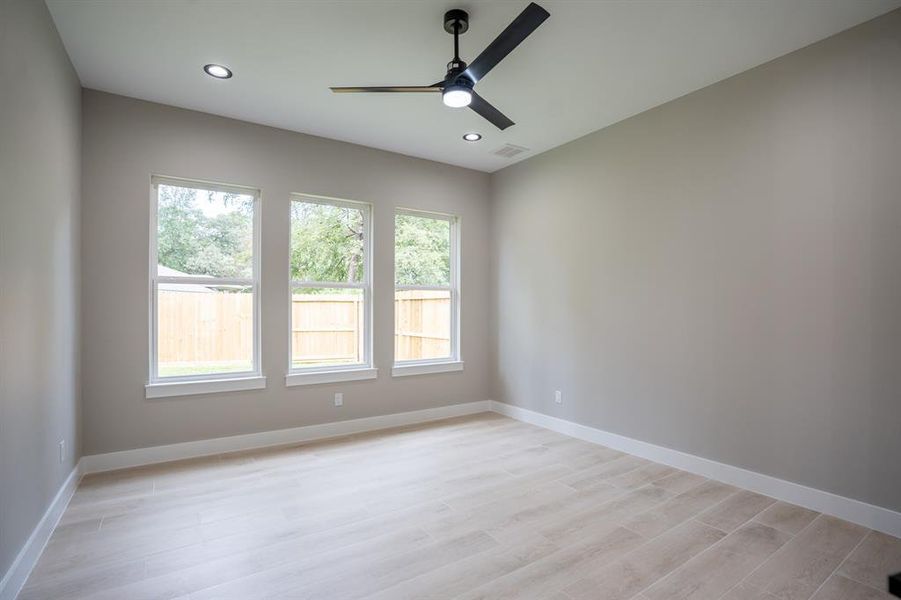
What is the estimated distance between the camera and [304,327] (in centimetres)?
441

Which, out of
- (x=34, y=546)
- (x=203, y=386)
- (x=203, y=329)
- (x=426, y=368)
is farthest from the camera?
(x=426, y=368)

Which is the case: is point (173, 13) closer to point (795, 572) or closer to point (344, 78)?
point (344, 78)

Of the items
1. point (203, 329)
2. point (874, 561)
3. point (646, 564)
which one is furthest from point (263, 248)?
point (874, 561)

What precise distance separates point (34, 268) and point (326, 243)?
246cm

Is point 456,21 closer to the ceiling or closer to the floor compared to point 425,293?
closer to the ceiling

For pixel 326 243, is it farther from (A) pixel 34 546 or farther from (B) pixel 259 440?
(A) pixel 34 546

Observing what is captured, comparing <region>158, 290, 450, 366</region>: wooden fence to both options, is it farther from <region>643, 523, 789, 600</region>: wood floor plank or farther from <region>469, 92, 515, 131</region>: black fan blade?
<region>643, 523, 789, 600</region>: wood floor plank

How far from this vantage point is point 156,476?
337cm

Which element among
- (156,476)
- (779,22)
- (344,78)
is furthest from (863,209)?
(156,476)

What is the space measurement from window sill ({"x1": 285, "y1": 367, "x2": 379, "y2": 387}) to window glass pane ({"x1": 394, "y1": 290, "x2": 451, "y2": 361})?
400 millimetres

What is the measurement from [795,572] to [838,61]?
291 cm

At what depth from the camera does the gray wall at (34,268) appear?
1.94m

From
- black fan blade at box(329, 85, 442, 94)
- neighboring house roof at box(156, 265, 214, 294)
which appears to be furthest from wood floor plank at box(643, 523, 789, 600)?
neighboring house roof at box(156, 265, 214, 294)

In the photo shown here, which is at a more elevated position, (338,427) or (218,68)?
(218,68)
